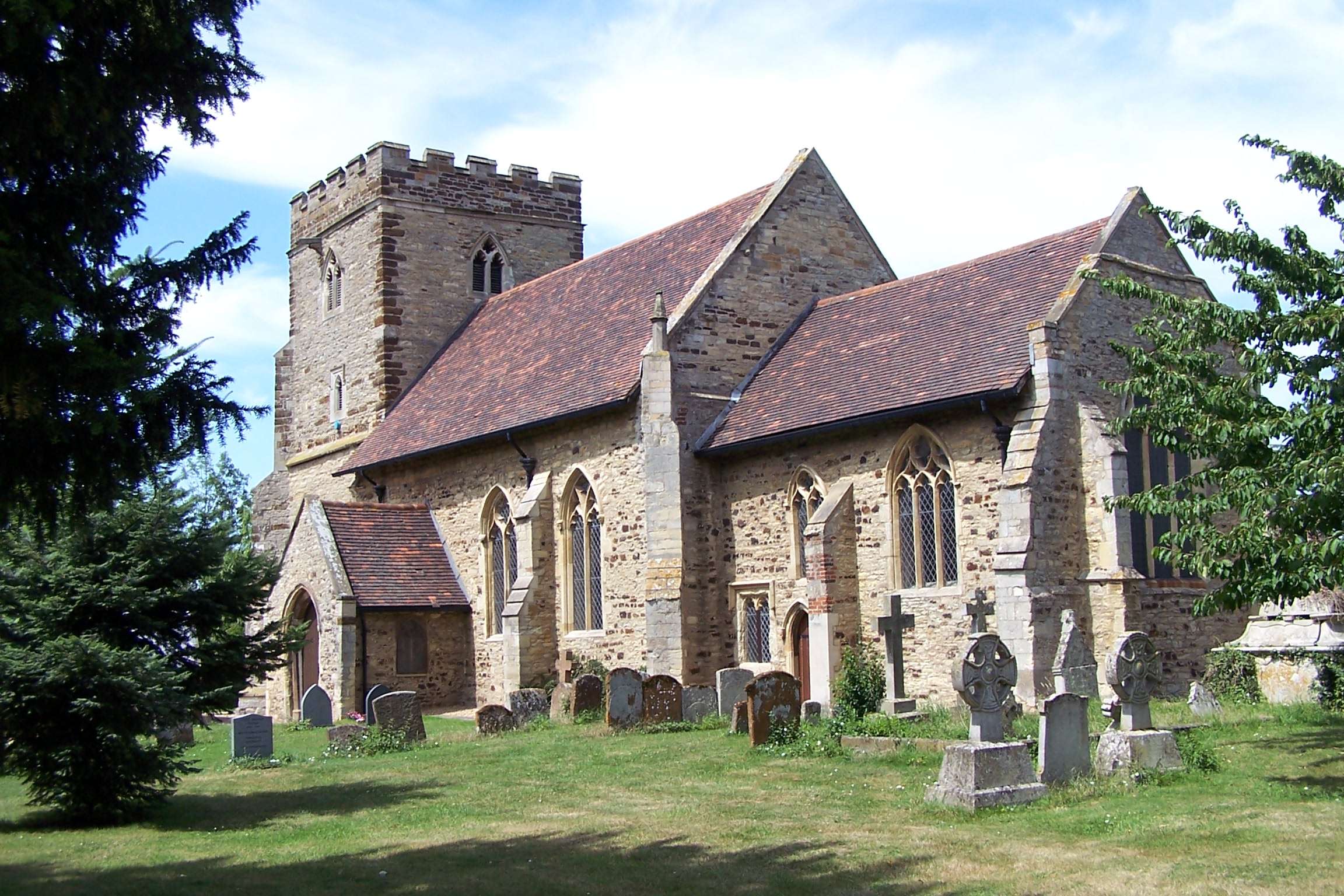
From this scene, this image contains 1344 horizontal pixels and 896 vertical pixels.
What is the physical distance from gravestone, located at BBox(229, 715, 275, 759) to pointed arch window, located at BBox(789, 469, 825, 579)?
8.52 meters

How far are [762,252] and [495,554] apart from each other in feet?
27.1

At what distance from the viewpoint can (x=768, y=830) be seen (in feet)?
36.5

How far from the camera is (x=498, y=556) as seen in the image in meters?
27.1

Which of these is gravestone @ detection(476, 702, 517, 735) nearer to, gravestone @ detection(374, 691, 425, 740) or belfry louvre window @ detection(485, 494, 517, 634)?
gravestone @ detection(374, 691, 425, 740)

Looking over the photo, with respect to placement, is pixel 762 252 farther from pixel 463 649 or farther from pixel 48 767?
pixel 48 767

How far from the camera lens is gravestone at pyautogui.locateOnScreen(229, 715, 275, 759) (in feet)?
59.1

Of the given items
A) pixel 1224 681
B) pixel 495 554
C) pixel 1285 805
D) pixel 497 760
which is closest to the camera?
pixel 1285 805

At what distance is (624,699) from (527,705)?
273 centimetres

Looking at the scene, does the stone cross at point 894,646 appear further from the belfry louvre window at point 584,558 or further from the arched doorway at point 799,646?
the belfry louvre window at point 584,558

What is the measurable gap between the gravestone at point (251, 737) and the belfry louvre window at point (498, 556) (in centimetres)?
873

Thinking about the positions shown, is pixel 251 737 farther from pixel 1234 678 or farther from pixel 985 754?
pixel 1234 678

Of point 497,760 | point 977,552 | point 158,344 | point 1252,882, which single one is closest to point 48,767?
point 497,760

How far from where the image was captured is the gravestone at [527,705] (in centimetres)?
2112

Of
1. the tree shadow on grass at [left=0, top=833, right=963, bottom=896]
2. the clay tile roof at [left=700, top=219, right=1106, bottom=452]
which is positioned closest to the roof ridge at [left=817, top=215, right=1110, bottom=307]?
the clay tile roof at [left=700, top=219, right=1106, bottom=452]
